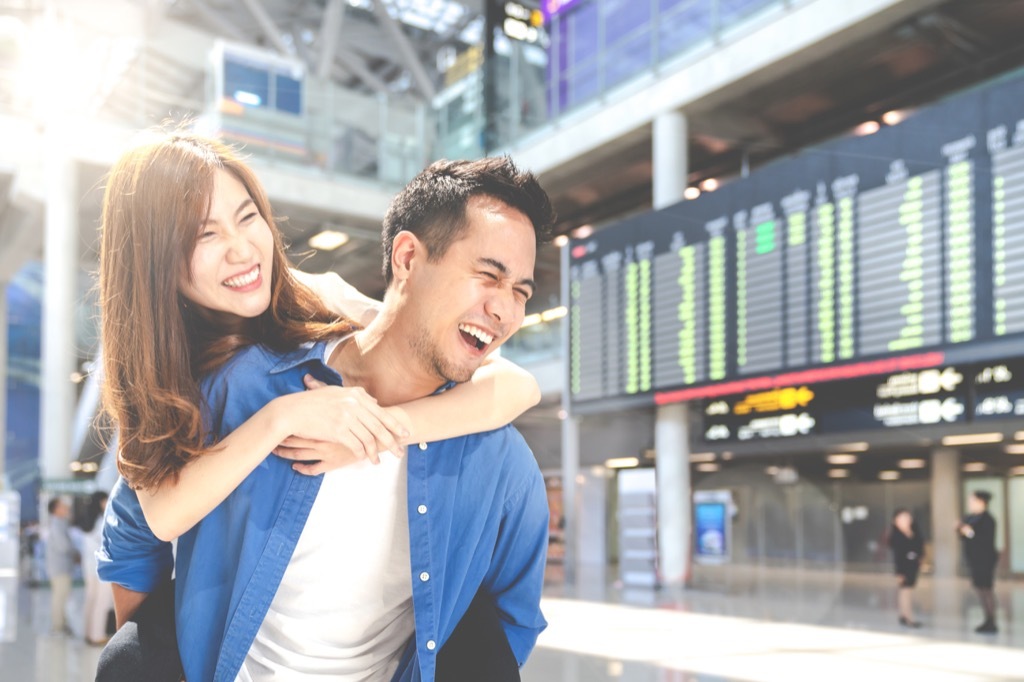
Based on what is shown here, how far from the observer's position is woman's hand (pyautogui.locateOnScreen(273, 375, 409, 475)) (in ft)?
4.24

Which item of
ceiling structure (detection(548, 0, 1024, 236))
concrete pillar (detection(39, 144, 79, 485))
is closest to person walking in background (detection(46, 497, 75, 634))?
concrete pillar (detection(39, 144, 79, 485))

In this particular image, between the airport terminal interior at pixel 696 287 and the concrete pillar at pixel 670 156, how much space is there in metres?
0.04

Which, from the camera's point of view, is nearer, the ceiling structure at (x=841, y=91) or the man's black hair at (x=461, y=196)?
the man's black hair at (x=461, y=196)

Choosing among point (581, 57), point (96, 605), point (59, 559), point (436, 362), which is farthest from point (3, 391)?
point (436, 362)

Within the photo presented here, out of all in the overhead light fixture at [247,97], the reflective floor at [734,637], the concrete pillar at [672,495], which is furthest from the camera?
the overhead light fixture at [247,97]

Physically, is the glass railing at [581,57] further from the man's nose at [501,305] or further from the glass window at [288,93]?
the man's nose at [501,305]

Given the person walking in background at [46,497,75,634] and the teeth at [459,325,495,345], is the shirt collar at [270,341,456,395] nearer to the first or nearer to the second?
the teeth at [459,325,495,345]

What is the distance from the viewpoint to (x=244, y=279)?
140cm

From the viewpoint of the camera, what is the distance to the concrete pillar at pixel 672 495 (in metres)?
9.62

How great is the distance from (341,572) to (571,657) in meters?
4.79

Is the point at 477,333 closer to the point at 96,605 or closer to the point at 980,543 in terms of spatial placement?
the point at 96,605

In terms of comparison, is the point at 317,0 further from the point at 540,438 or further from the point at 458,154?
the point at 540,438

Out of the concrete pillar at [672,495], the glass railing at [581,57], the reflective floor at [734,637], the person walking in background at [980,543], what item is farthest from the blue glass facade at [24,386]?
the person walking in background at [980,543]

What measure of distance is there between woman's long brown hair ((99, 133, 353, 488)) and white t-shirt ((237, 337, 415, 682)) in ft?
0.71
